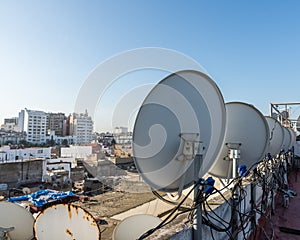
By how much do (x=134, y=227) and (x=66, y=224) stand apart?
569 millimetres

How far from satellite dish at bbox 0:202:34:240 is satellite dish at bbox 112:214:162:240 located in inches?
40.2

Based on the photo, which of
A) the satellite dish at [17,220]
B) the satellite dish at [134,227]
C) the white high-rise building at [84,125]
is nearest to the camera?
the satellite dish at [134,227]

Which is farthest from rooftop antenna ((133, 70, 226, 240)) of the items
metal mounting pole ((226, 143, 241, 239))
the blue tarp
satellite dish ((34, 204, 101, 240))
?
the blue tarp

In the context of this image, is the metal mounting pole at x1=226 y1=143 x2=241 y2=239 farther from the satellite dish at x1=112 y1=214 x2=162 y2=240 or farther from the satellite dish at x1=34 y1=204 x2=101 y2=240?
the satellite dish at x1=34 y1=204 x2=101 y2=240

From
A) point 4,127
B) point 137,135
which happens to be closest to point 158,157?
point 137,135

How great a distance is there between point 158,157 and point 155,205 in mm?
4373

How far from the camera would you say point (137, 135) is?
135 cm

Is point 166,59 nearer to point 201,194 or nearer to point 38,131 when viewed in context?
point 201,194

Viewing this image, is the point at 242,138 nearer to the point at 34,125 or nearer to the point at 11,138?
the point at 11,138

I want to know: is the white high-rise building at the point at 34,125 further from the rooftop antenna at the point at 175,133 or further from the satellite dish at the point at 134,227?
the rooftop antenna at the point at 175,133

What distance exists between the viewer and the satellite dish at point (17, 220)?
2.28 m

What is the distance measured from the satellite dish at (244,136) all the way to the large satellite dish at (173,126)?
1021 mm

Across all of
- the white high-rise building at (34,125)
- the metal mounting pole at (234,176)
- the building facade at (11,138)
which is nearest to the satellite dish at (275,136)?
the metal mounting pole at (234,176)

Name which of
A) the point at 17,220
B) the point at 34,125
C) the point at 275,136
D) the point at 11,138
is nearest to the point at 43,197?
the point at 17,220
